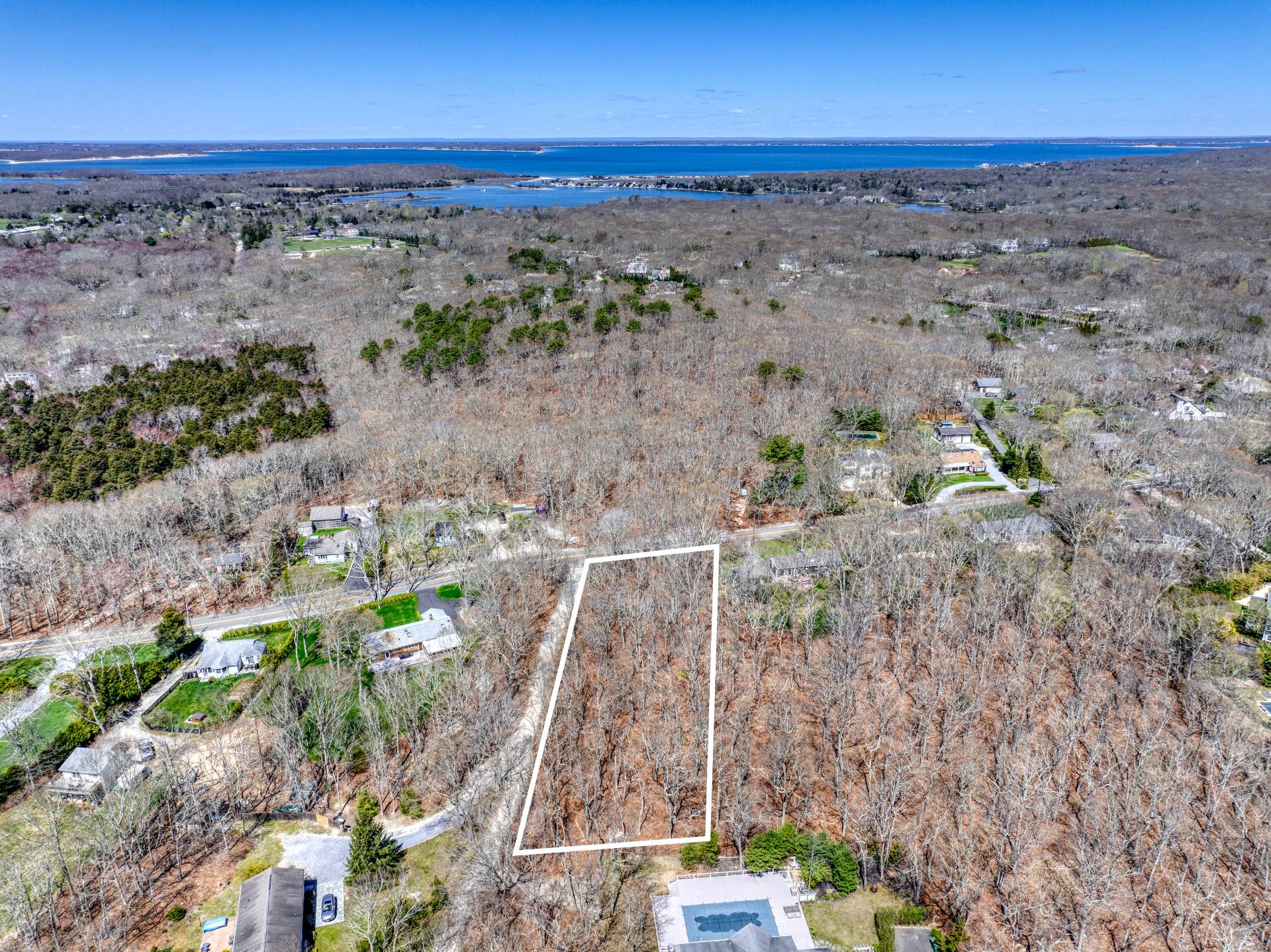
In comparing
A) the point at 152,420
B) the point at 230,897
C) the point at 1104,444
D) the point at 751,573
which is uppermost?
the point at 152,420

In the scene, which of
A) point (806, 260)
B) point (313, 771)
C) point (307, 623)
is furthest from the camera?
point (806, 260)

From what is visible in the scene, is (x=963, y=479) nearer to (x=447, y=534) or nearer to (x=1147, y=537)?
(x=1147, y=537)

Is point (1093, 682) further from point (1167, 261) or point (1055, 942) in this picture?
point (1167, 261)

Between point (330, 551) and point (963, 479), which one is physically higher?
point (963, 479)

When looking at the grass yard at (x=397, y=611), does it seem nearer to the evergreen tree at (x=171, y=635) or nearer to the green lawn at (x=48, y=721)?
the evergreen tree at (x=171, y=635)

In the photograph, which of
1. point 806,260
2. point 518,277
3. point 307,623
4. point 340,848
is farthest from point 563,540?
point 806,260

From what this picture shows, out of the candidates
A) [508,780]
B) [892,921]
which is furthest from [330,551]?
[892,921]
